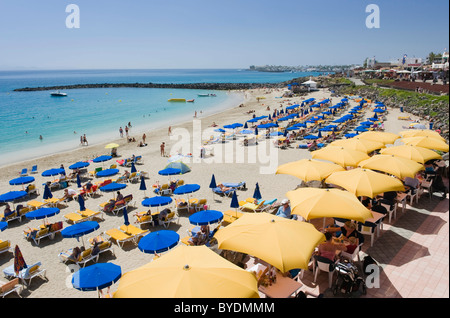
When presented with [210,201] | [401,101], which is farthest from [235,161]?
[401,101]

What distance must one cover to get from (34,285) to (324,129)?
2142 cm

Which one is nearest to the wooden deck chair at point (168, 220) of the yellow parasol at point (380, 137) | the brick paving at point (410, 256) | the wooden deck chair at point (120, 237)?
the wooden deck chair at point (120, 237)

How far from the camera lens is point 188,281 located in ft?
14.4

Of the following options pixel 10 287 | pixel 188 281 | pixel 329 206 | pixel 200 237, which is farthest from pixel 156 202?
pixel 188 281

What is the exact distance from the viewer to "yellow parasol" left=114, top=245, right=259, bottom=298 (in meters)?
4.30

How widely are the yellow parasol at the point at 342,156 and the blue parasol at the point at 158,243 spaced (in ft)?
22.4

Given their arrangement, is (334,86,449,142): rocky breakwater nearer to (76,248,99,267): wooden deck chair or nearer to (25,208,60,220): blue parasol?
(76,248,99,267): wooden deck chair

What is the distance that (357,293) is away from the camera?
6.16 meters

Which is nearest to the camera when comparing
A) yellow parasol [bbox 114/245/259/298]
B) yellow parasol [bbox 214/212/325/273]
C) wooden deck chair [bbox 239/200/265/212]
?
yellow parasol [bbox 114/245/259/298]

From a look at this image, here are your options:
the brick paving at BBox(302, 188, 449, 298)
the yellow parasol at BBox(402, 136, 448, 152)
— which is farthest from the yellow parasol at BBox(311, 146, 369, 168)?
the yellow parasol at BBox(402, 136, 448, 152)

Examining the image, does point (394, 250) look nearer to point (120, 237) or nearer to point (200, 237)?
point (200, 237)

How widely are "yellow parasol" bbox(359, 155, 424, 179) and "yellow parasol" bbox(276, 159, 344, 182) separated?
113 centimetres

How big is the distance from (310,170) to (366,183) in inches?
82.0

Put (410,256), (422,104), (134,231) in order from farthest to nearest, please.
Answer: (422,104) → (134,231) → (410,256)
